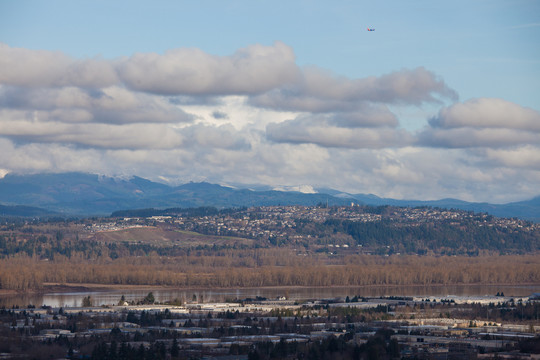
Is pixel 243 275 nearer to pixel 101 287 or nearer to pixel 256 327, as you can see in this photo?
pixel 101 287

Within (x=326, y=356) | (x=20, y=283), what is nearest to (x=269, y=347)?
(x=326, y=356)

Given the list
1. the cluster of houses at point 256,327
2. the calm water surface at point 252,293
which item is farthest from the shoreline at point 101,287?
the cluster of houses at point 256,327

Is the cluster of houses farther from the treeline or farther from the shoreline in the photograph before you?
the treeline

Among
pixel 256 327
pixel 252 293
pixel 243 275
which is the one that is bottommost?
pixel 256 327

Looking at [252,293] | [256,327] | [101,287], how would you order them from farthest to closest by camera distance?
[101,287] → [252,293] → [256,327]

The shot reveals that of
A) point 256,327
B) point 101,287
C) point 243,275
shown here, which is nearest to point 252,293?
point 243,275

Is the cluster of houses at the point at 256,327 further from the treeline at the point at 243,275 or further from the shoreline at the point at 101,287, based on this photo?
the treeline at the point at 243,275

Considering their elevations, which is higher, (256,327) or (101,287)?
(101,287)

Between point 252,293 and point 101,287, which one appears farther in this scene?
point 101,287

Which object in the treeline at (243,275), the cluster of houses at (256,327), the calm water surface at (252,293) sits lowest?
the cluster of houses at (256,327)

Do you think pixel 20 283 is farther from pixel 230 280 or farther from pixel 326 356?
pixel 326 356
